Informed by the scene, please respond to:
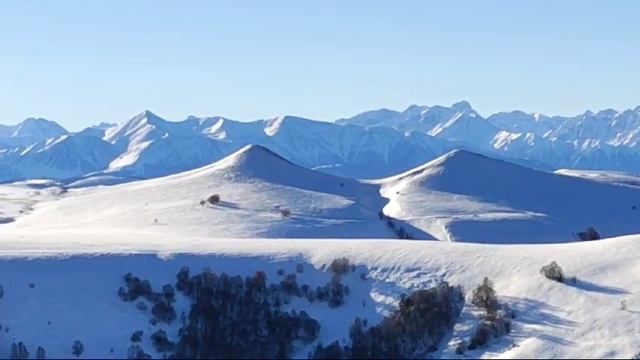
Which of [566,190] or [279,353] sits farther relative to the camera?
[566,190]

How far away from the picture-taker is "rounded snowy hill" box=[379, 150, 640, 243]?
10819 cm

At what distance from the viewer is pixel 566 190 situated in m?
141

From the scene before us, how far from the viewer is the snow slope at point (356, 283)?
157ft

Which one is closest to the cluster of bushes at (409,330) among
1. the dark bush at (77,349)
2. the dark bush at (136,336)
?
the dark bush at (136,336)

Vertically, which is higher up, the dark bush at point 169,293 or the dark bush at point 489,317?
the dark bush at point 169,293

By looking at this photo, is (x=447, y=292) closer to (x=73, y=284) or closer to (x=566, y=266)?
Answer: (x=566, y=266)

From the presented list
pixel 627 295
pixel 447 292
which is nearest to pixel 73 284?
pixel 447 292

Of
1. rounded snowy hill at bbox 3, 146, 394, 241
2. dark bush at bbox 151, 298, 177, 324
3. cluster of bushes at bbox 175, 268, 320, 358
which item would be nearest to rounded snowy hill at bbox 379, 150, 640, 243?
rounded snowy hill at bbox 3, 146, 394, 241

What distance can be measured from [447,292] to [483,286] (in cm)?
207

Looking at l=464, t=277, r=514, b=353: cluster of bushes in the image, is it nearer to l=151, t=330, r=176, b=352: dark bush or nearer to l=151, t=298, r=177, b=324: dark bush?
l=151, t=330, r=176, b=352: dark bush

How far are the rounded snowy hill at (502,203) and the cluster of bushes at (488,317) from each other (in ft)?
160

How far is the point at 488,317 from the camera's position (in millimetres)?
49875

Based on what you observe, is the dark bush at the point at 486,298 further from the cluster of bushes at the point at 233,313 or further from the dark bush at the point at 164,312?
the dark bush at the point at 164,312

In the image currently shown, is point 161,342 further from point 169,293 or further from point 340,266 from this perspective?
point 340,266
